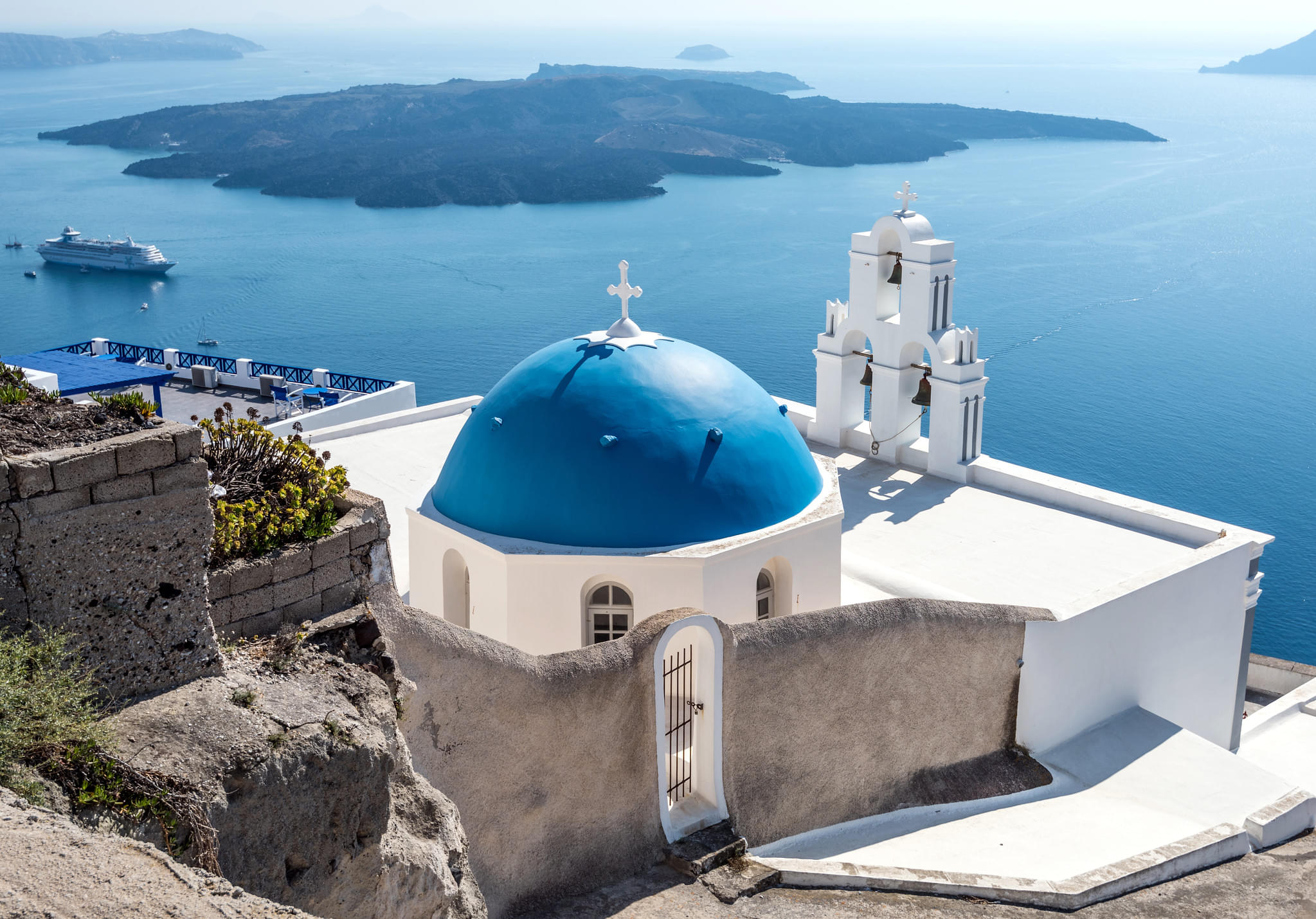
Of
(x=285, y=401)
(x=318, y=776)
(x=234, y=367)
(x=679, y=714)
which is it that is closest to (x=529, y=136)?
(x=234, y=367)

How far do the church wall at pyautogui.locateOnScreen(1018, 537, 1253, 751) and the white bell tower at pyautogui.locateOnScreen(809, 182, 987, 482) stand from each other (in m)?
3.53

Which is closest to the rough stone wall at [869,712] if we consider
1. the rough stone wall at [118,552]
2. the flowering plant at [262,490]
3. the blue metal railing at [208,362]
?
the flowering plant at [262,490]

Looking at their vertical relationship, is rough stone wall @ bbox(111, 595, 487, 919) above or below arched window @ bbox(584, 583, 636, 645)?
above

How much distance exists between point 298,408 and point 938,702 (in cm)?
2068

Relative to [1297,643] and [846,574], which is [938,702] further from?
[1297,643]

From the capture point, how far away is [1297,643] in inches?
1169

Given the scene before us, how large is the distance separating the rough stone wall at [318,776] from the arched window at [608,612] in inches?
178

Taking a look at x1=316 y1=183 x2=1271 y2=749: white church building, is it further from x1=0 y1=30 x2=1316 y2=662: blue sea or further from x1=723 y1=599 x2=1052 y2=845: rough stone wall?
x1=0 y1=30 x2=1316 y2=662: blue sea

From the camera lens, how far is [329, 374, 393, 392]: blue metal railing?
31.5 meters

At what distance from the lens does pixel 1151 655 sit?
13977 millimetres

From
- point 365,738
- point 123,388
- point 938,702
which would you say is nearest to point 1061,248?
point 123,388

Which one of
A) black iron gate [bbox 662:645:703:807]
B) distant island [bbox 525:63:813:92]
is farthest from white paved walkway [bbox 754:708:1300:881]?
distant island [bbox 525:63:813:92]

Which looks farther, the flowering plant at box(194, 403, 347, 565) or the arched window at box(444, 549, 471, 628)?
the arched window at box(444, 549, 471, 628)

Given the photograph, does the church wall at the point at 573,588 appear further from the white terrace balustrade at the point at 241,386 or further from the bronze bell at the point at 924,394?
the white terrace balustrade at the point at 241,386
